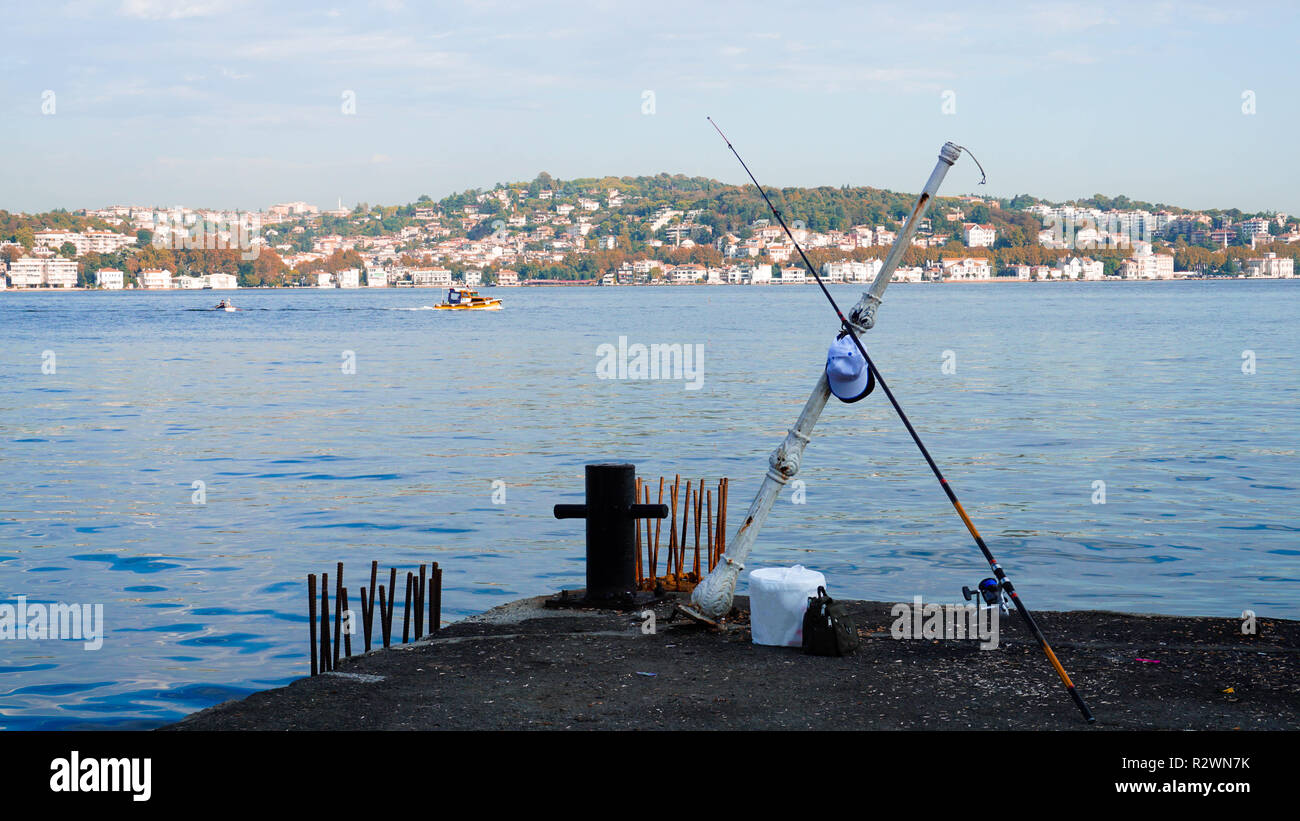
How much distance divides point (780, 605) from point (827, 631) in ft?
1.20

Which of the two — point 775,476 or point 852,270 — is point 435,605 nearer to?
point 775,476

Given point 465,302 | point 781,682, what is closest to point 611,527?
point 781,682

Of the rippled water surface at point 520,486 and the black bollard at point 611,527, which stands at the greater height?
the black bollard at point 611,527

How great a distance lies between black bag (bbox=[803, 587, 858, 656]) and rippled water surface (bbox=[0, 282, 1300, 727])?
4785 mm

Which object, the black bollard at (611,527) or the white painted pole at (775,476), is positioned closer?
the white painted pole at (775,476)

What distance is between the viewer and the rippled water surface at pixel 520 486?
1288cm

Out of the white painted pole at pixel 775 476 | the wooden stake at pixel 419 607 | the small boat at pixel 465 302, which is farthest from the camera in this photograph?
the small boat at pixel 465 302

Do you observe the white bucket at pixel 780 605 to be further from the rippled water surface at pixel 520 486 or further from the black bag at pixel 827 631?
the rippled water surface at pixel 520 486

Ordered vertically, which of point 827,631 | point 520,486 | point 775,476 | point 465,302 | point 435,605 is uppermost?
point 465,302

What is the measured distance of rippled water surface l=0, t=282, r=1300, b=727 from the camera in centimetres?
1288

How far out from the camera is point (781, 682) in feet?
22.6

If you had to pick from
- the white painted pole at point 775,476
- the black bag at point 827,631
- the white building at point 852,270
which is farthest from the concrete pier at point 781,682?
the white building at point 852,270

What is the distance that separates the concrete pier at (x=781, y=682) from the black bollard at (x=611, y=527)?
0.38 meters

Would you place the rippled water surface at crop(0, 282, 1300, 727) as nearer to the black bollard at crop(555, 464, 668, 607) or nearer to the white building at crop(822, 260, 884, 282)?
the black bollard at crop(555, 464, 668, 607)
